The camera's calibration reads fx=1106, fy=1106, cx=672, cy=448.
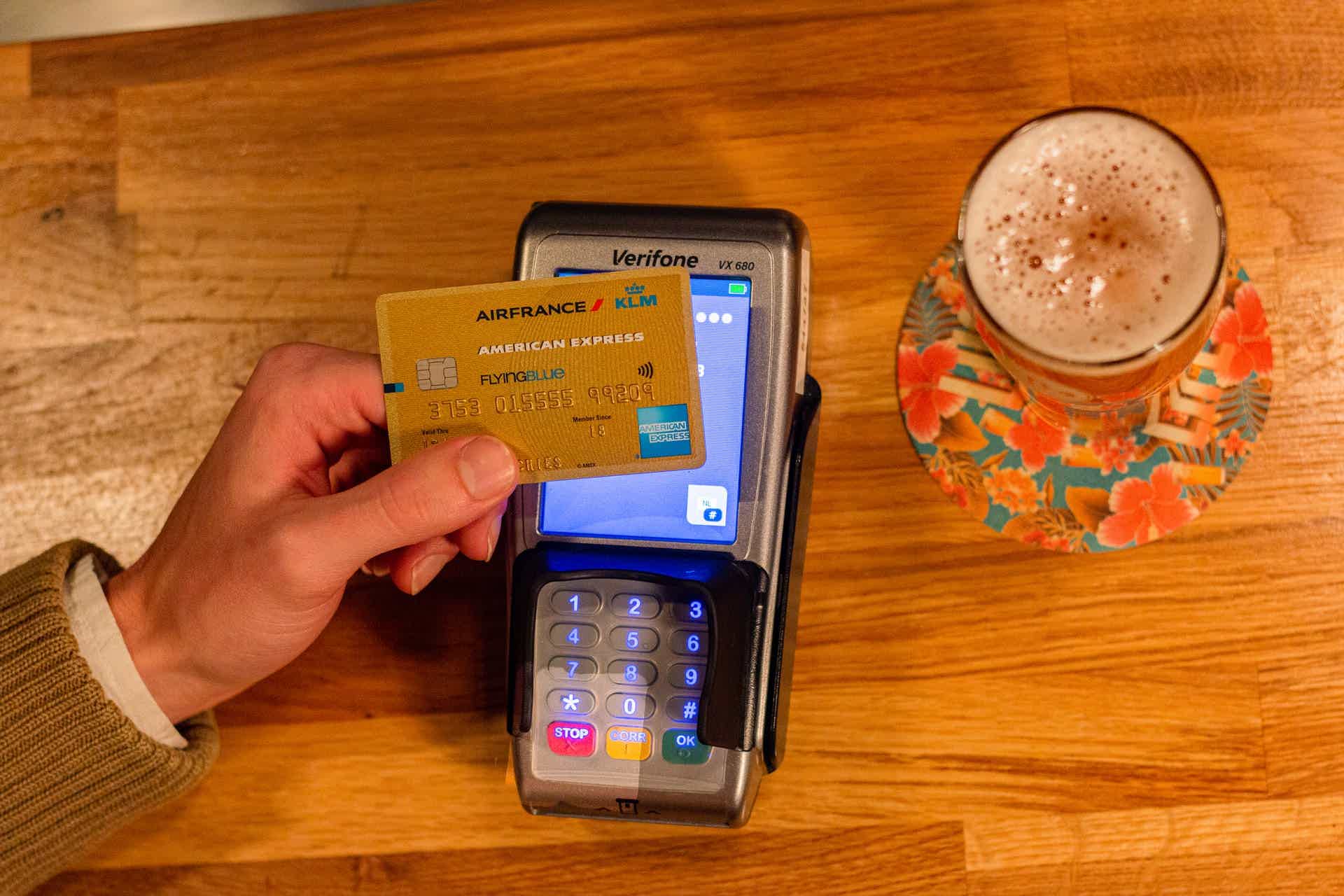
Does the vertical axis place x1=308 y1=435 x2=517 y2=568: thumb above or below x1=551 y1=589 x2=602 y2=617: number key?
above

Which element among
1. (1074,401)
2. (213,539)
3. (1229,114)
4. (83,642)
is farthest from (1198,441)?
(83,642)

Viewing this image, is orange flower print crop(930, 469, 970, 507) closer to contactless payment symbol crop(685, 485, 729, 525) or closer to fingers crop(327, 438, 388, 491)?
contactless payment symbol crop(685, 485, 729, 525)

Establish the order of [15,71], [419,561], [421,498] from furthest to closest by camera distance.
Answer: [15,71]
[419,561]
[421,498]

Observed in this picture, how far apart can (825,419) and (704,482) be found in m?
0.12

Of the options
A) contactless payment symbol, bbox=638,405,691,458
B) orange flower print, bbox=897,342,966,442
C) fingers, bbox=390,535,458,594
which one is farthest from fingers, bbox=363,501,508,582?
orange flower print, bbox=897,342,966,442

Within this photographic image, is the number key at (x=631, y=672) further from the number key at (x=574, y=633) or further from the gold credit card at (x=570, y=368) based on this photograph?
the gold credit card at (x=570, y=368)

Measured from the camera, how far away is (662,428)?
24.5 inches

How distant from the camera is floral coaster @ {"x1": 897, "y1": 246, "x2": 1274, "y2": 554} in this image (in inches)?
27.8

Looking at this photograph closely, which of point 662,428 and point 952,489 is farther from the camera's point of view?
point 952,489

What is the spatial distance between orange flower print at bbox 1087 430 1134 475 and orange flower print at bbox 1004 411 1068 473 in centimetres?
2

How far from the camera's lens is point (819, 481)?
0.74 meters

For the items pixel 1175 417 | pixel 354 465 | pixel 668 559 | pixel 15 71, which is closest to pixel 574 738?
pixel 668 559

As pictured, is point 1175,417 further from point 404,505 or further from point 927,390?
point 404,505

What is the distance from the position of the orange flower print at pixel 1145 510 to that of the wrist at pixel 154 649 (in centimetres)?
59
